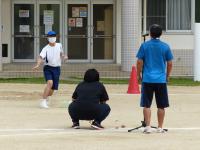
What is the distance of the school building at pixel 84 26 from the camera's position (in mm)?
26578

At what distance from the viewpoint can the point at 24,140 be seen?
10406 mm

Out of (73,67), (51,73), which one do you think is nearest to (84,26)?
(73,67)

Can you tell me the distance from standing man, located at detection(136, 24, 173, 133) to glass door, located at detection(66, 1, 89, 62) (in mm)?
15736

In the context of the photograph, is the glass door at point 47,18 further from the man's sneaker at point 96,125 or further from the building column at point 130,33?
the man's sneaker at point 96,125

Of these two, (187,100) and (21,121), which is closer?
(21,121)

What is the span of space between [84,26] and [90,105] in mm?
15776

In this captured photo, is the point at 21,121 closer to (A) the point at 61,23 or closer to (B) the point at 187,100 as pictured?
(B) the point at 187,100

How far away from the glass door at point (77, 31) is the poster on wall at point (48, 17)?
0.65 m

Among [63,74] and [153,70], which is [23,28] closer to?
[63,74]

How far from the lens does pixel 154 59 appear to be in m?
11.2

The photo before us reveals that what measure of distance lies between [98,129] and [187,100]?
18.3 ft

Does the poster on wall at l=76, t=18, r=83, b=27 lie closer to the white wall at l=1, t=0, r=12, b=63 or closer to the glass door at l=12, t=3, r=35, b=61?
the glass door at l=12, t=3, r=35, b=61

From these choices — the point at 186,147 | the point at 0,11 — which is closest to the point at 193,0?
the point at 0,11

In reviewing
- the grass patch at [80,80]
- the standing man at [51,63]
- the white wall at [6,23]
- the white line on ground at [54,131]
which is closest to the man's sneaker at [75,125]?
the white line on ground at [54,131]
